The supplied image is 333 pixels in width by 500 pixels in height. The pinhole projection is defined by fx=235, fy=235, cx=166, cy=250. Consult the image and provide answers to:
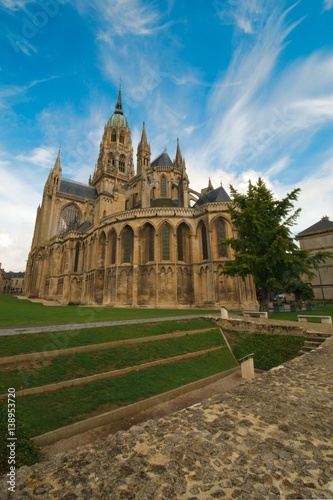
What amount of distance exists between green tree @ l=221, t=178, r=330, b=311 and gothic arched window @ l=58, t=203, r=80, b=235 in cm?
4145

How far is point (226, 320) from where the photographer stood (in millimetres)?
15203

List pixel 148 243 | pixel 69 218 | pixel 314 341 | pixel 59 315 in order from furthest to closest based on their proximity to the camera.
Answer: pixel 69 218
pixel 148 243
pixel 59 315
pixel 314 341

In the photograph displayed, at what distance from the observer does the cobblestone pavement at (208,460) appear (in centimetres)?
232

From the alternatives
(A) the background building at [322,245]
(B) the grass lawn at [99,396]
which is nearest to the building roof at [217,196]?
(A) the background building at [322,245]

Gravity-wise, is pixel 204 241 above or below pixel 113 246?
below

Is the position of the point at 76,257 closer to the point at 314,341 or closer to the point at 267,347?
the point at 267,347

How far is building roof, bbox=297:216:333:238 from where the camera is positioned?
40.8m

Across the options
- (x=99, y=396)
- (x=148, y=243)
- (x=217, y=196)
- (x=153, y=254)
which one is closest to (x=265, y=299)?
(x=153, y=254)

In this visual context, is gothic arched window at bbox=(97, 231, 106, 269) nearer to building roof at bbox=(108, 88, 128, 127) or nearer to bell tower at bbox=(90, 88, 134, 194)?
bell tower at bbox=(90, 88, 134, 194)

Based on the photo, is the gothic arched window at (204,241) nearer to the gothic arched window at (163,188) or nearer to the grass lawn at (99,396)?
the gothic arched window at (163,188)

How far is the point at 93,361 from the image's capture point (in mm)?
8430

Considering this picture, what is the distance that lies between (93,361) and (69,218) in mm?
49129

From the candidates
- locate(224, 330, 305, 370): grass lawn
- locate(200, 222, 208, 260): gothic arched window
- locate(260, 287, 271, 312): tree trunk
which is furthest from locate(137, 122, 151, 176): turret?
locate(224, 330, 305, 370): grass lawn

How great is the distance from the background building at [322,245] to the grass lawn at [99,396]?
36.6 m
